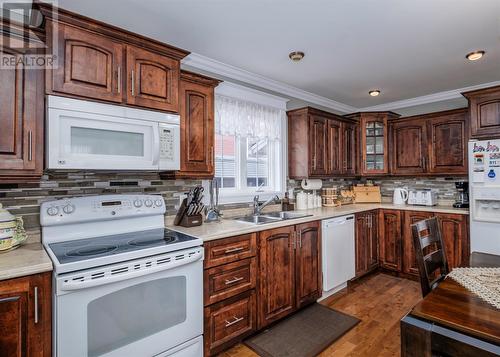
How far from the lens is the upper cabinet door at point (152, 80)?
1.88 metres

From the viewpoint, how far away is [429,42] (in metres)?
2.34

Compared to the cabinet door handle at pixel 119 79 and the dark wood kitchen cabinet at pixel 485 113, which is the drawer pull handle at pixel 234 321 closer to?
the cabinet door handle at pixel 119 79

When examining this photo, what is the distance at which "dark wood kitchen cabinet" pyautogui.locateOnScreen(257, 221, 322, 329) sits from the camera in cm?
229

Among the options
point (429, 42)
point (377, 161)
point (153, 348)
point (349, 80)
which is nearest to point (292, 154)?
point (349, 80)

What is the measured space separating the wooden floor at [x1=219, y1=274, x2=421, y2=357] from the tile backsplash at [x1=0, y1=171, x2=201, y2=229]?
4.59 feet

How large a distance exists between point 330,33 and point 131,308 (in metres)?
2.37

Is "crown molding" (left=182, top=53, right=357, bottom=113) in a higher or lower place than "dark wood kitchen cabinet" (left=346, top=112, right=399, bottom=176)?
higher

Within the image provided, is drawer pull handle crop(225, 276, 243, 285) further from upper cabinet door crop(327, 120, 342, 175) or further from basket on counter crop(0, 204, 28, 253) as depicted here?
upper cabinet door crop(327, 120, 342, 175)

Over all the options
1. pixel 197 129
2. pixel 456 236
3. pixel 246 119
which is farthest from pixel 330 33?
pixel 456 236

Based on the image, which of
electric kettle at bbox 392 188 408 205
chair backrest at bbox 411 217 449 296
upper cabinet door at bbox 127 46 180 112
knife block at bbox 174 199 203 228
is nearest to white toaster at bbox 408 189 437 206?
electric kettle at bbox 392 188 408 205

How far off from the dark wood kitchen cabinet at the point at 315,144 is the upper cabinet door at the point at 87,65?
7.14ft

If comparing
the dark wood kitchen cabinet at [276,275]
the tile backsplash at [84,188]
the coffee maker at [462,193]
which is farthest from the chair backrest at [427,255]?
the coffee maker at [462,193]

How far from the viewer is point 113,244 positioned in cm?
174

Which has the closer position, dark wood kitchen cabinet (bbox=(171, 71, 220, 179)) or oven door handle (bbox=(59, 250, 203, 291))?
oven door handle (bbox=(59, 250, 203, 291))
